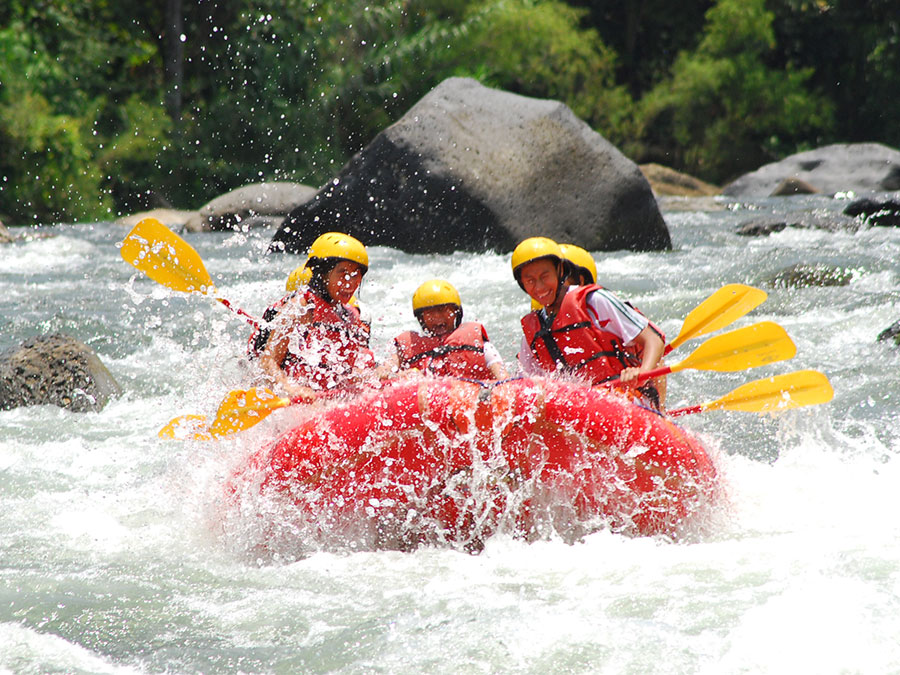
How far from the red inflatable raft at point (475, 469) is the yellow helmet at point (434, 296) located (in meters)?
0.85

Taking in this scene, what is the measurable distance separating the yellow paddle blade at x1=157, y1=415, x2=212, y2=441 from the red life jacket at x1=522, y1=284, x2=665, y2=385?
140 centimetres

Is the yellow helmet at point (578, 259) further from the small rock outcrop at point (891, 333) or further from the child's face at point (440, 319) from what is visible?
the small rock outcrop at point (891, 333)

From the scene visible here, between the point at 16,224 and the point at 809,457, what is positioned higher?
the point at 16,224

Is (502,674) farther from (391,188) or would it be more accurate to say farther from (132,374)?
(391,188)

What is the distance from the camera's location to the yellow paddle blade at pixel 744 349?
403cm

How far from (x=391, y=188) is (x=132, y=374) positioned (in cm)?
401

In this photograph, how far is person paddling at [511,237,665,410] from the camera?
4.16m

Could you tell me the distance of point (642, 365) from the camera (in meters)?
4.09

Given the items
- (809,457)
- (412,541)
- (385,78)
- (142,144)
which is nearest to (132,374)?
(412,541)

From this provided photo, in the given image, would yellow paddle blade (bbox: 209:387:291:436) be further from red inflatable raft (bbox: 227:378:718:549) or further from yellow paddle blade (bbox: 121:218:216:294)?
yellow paddle blade (bbox: 121:218:216:294)

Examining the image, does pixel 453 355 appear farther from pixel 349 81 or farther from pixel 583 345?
pixel 349 81

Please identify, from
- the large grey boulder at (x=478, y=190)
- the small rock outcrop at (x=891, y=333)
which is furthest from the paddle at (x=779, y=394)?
the large grey boulder at (x=478, y=190)

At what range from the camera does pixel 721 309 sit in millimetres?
4258

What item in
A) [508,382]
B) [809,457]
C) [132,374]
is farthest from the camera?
[132,374]
